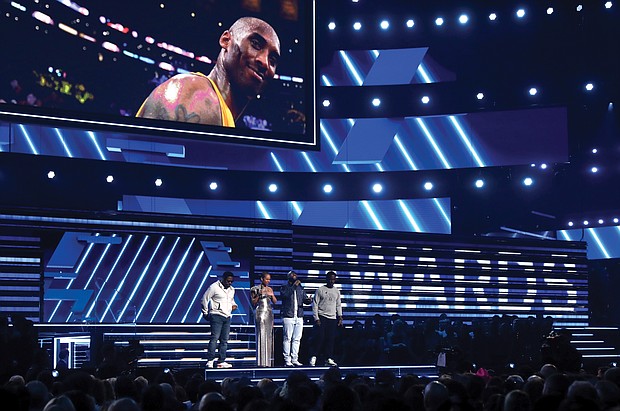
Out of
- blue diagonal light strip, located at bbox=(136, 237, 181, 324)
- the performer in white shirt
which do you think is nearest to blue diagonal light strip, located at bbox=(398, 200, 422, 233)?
blue diagonal light strip, located at bbox=(136, 237, 181, 324)

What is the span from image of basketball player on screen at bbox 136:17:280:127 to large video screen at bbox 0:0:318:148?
0.07ft

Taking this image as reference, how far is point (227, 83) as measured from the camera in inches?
776

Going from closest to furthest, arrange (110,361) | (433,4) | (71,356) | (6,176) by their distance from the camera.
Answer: (110,361) < (71,356) < (6,176) < (433,4)

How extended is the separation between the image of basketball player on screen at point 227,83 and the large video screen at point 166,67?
21mm

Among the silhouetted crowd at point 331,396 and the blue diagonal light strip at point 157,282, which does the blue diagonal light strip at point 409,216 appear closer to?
the blue diagonal light strip at point 157,282

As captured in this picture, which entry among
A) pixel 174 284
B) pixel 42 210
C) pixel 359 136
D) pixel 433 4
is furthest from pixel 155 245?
pixel 433 4

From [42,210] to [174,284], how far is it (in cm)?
342

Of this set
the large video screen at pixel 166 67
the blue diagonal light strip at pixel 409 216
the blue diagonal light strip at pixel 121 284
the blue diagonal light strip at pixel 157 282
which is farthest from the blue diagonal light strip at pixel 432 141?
the blue diagonal light strip at pixel 121 284

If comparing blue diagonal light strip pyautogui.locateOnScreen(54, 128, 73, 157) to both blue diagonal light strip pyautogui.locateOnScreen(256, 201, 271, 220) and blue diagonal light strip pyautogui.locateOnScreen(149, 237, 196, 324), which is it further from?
blue diagonal light strip pyautogui.locateOnScreen(256, 201, 271, 220)

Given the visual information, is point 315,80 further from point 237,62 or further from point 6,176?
point 6,176

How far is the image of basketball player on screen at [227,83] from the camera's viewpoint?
19.0 meters

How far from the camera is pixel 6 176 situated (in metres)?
20.2

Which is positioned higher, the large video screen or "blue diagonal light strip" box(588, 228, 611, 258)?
the large video screen

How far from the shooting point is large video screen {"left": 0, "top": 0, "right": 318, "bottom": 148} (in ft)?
57.5
